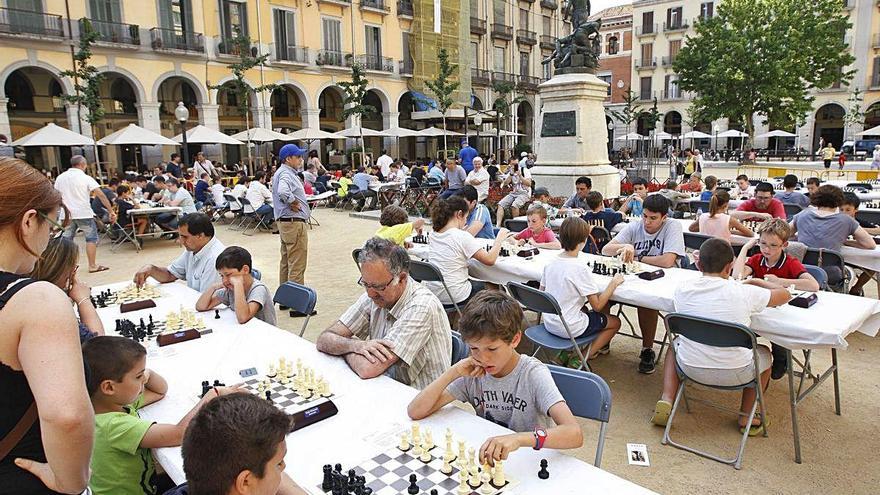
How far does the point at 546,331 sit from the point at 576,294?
42 centimetres

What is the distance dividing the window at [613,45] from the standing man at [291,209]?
52388mm

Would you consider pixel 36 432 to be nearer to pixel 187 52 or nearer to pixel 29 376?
pixel 29 376

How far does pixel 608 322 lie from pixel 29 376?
12.8 ft

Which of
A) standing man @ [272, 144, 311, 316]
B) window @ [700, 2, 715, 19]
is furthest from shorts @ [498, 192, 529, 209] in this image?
window @ [700, 2, 715, 19]

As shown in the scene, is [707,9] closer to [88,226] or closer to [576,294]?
[88,226]

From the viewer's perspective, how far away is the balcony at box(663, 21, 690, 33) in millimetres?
43781

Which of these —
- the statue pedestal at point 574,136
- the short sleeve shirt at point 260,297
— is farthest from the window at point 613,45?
the short sleeve shirt at point 260,297

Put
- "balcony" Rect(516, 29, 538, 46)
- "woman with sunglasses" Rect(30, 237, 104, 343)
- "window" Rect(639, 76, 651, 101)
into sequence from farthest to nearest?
"window" Rect(639, 76, 651, 101) < "balcony" Rect(516, 29, 538, 46) < "woman with sunglasses" Rect(30, 237, 104, 343)

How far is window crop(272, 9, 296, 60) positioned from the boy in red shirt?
2461 centimetres

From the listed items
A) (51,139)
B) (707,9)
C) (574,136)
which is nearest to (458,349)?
(574,136)

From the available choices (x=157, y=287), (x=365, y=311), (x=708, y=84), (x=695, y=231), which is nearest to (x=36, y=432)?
(x=365, y=311)

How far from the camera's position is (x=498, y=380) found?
2385 millimetres

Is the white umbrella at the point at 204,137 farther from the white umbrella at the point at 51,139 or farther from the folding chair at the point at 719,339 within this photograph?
the folding chair at the point at 719,339

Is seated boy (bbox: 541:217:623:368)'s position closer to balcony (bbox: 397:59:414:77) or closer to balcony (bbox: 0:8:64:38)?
balcony (bbox: 0:8:64:38)
